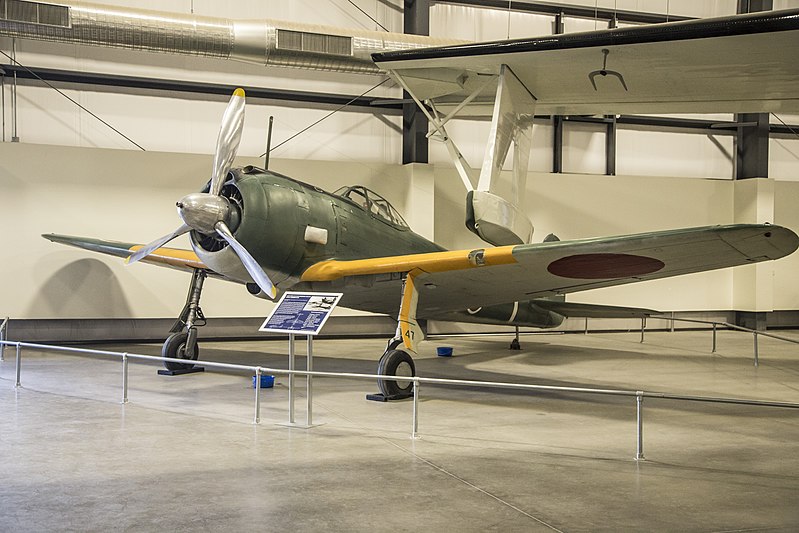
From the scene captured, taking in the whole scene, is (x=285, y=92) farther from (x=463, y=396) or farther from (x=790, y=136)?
(x=790, y=136)

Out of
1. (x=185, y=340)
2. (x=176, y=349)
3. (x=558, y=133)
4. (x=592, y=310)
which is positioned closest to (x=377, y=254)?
(x=185, y=340)

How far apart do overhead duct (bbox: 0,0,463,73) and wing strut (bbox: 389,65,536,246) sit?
6.25ft

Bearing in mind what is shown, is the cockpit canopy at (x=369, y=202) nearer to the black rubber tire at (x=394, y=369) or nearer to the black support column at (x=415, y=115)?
the black rubber tire at (x=394, y=369)

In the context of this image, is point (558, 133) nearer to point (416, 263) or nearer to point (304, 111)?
point (304, 111)

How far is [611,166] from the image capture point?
17469 millimetres

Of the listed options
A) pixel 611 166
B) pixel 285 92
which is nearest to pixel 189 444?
pixel 285 92

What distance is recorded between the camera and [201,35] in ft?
41.6

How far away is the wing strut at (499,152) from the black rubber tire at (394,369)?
2596 millimetres

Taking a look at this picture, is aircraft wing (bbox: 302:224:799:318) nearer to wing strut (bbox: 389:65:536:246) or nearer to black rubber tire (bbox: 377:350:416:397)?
black rubber tire (bbox: 377:350:416:397)

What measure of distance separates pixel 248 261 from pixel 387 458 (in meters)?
2.73

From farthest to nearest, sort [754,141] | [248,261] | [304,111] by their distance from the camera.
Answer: [754,141], [304,111], [248,261]

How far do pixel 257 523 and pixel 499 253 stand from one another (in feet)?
13.8

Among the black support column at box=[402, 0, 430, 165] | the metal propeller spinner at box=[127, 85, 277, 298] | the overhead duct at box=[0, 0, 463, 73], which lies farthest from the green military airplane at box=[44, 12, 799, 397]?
the black support column at box=[402, 0, 430, 165]

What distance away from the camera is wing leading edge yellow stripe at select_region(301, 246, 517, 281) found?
7.54 metres
